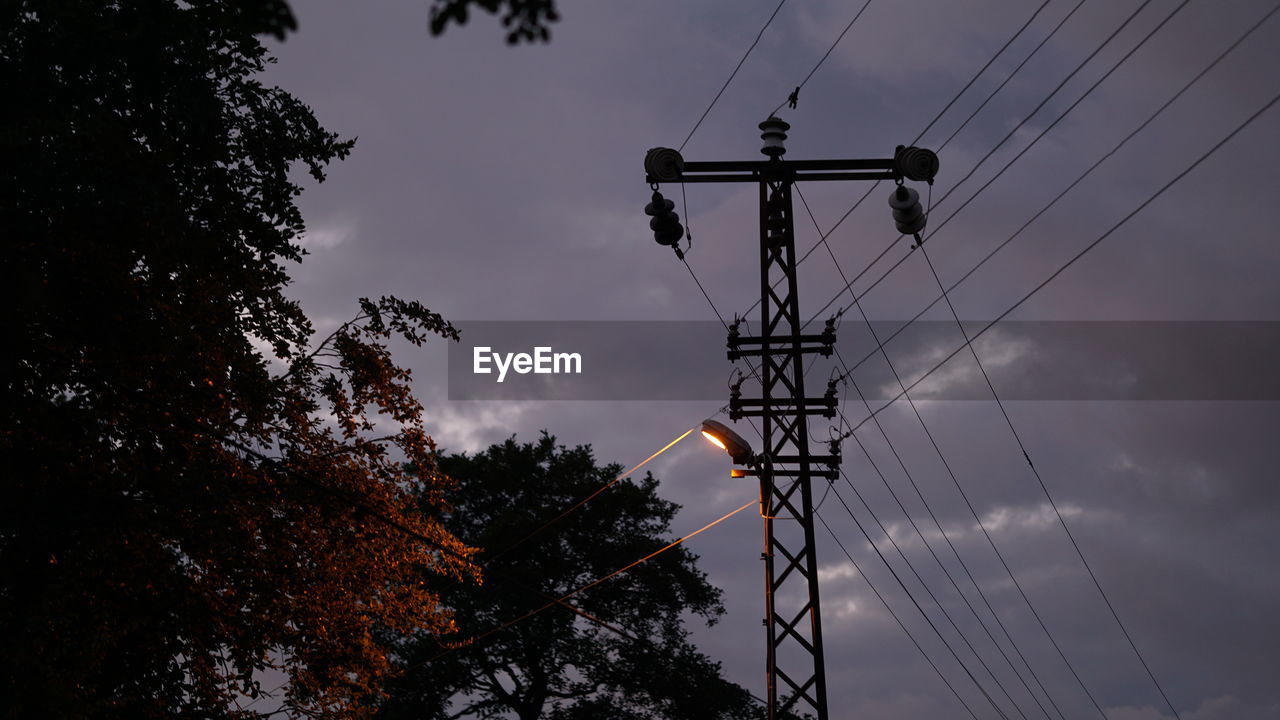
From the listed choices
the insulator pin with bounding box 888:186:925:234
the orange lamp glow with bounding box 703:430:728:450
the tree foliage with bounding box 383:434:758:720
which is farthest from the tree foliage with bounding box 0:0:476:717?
the tree foliage with bounding box 383:434:758:720

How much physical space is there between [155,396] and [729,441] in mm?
8150

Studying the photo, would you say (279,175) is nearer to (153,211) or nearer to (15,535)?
(153,211)

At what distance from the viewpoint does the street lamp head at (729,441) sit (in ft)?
54.5

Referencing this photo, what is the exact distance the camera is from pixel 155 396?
1324 cm

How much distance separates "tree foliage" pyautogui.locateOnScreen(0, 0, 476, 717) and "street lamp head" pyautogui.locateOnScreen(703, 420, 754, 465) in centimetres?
517

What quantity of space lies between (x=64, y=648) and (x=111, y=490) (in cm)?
189

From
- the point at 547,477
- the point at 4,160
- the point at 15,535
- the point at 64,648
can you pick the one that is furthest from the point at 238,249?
the point at 547,477

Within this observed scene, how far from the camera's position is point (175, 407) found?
43.9ft

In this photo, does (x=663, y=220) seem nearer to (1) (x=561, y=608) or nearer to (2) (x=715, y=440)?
(2) (x=715, y=440)

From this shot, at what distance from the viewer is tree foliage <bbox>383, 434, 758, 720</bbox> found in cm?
3459

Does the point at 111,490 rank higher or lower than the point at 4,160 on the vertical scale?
lower

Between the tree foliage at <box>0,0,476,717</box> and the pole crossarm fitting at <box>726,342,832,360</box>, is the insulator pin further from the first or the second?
the tree foliage at <box>0,0,476,717</box>

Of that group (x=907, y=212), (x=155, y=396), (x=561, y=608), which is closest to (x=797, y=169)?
(x=907, y=212)

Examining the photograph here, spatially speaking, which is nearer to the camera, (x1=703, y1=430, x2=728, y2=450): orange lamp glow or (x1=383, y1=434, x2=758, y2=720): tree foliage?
(x1=703, y1=430, x2=728, y2=450): orange lamp glow
